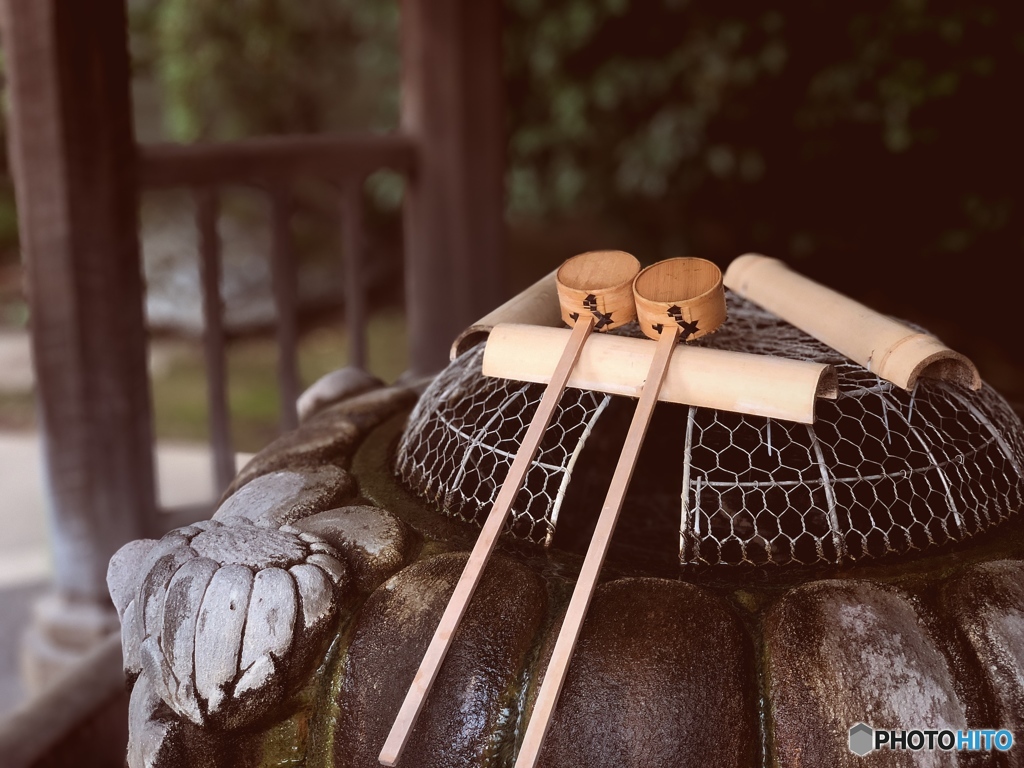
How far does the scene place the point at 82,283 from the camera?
2.95m

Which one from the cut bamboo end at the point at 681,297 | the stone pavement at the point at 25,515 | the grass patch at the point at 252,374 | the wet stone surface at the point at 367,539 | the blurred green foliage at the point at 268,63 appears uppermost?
the blurred green foliage at the point at 268,63

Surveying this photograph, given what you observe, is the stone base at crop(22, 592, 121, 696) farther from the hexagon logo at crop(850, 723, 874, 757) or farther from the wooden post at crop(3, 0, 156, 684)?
the hexagon logo at crop(850, 723, 874, 757)

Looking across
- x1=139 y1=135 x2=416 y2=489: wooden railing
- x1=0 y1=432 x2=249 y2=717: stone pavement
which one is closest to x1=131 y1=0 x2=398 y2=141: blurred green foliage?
x1=0 y1=432 x2=249 y2=717: stone pavement

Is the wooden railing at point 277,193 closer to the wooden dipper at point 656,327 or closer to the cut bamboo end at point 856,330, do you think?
the cut bamboo end at point 856,330

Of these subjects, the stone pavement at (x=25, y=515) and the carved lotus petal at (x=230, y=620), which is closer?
the carved lotus petal at (x=230, y=620)

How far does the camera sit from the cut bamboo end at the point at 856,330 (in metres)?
1.51

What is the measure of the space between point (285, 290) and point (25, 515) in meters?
2.41

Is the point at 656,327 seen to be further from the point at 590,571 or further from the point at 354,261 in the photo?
the point at 354,261

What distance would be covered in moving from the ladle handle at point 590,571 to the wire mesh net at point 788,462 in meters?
0.11

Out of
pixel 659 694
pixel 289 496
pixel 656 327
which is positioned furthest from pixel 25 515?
pixel 659 694

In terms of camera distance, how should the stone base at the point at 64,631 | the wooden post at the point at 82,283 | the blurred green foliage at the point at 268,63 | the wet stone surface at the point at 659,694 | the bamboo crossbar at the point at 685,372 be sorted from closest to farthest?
the wet stone surface at the point at 659,694 → the bamboo crossbar at the point at 685,372 → the wooden post at the point at 82,283 → the stone base at the point at 64,631 → the blurred green foliage at the point at 268,63

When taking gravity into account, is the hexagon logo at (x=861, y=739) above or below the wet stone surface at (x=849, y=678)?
below

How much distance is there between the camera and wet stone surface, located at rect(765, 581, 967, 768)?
1.32m

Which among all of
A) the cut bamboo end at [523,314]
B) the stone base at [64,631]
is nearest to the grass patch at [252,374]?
the stone base at [64,631]
